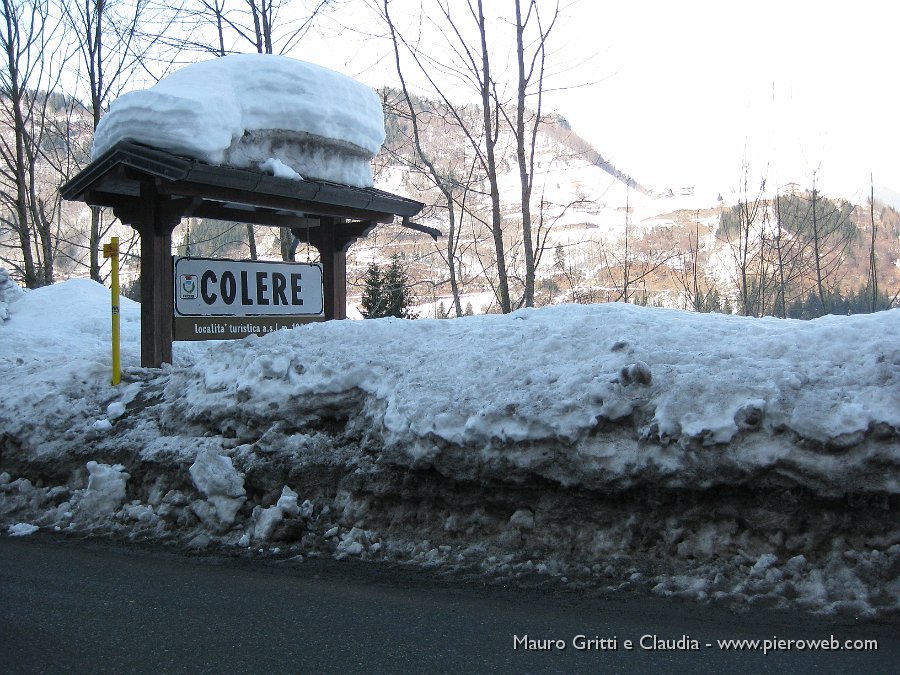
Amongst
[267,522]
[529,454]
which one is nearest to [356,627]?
[529,454]

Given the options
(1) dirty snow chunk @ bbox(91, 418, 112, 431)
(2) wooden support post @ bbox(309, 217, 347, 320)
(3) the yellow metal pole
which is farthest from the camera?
(2) wooden support post @ bbox(309, 217, 347, 320)

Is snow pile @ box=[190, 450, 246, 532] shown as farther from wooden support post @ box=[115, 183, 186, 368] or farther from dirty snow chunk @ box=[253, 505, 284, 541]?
wooden support post @ box=[115, 183, 186, 368]

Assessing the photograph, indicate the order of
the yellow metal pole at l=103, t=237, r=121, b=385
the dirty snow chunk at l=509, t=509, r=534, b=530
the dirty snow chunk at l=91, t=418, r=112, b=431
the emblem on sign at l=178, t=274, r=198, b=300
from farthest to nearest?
the emblem on sign at l=178, t=274, r=198, b=300 < the yellow metal pole at l=103, t=237, r=121, b=385 < the dirty snow chunk at l=91, t=418, r=112, b=431 < the dirty snow chunk at l=509, t=509, r=534, b=530

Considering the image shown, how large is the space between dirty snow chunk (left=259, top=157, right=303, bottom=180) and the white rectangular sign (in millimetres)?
974

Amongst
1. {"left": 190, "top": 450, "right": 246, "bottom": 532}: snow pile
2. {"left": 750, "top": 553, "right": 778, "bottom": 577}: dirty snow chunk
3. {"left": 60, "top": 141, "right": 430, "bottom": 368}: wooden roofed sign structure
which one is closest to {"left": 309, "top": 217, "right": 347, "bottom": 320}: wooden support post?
{"left": 60, "top": 141, "right": 430, "bottom": 368}: wooden roofed sign structure

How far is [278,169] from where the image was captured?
778 cm

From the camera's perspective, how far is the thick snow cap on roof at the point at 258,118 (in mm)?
7121

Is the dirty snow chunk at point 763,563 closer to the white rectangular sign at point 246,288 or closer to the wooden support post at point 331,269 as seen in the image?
the white rectangular sign at point 246,288

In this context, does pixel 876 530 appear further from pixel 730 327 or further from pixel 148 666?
pixel 148 666

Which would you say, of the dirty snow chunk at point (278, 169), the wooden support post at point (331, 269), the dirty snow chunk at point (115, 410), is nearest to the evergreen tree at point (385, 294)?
the wooden support post at point (331, 269)

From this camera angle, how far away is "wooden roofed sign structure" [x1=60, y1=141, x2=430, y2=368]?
6902mm

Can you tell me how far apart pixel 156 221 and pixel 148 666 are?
5.37m

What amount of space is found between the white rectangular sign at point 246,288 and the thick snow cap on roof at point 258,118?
3.63ft

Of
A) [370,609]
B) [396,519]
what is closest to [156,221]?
[396,519]
